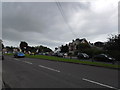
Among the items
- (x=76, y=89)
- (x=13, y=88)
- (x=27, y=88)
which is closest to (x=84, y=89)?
(x=76, y=89)

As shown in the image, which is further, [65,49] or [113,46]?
[65,49]

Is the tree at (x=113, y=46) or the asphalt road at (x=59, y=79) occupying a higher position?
the tree at (x=113, y=46)

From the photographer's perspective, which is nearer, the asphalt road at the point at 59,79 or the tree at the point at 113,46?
the asphalt road at the point at 59,79

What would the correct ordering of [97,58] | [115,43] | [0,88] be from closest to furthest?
[0,88] < [115,43] < [97,58]

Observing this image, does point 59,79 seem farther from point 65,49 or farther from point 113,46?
point 65,49

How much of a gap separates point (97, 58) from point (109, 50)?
11.0 metres

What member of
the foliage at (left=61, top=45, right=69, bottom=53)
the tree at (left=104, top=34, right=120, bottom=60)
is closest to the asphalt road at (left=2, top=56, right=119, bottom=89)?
the tree at (left=104, top=34, right=120, bottom=60)

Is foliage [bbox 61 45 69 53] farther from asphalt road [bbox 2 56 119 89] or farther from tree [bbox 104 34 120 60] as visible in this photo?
asphalt road [bbox 2 56 119 89]

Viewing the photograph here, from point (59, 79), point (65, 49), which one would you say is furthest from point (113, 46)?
point (65, 49)

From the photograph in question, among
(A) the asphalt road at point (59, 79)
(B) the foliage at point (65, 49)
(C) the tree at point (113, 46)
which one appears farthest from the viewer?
(B) the foliage at point (65, 49)

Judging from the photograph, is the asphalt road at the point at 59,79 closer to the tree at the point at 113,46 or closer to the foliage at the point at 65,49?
the tree at the point at 113,46

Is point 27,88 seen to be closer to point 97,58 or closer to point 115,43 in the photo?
point 115,43

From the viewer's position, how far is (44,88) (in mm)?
5895

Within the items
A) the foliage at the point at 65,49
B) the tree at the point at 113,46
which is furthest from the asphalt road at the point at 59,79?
the foliage at the point at 65,49
